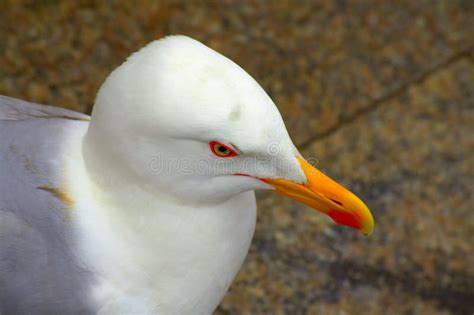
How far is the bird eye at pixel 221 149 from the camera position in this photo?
5.21 feet

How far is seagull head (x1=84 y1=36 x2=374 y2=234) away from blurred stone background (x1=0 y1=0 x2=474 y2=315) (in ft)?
3.19

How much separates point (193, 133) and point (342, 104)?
1.62 meters

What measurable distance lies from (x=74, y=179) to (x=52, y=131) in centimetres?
15

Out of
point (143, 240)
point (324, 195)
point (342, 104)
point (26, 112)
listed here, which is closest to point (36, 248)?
point (143, 240)

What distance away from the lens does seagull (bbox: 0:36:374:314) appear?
1.55m

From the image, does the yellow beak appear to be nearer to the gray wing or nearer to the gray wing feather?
the gray wing

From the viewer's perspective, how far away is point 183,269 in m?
1.80

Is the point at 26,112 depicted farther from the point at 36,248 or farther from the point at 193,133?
the point at 193,133

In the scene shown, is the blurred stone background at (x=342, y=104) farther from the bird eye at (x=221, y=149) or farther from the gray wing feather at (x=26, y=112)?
the bird eye at (x=221, y=149)

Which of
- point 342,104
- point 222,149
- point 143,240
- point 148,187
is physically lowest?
point 342,104

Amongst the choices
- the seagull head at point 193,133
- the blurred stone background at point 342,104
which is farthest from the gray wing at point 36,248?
the blurred stone background at point 342,104

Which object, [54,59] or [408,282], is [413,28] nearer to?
[408,282]

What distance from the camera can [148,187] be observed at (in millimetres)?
1686

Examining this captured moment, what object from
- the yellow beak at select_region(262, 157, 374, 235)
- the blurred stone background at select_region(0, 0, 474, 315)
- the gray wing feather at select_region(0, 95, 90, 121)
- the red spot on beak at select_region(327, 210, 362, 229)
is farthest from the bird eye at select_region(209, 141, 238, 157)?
the blurred stone background at select_region(0, 0, 474, 315)
